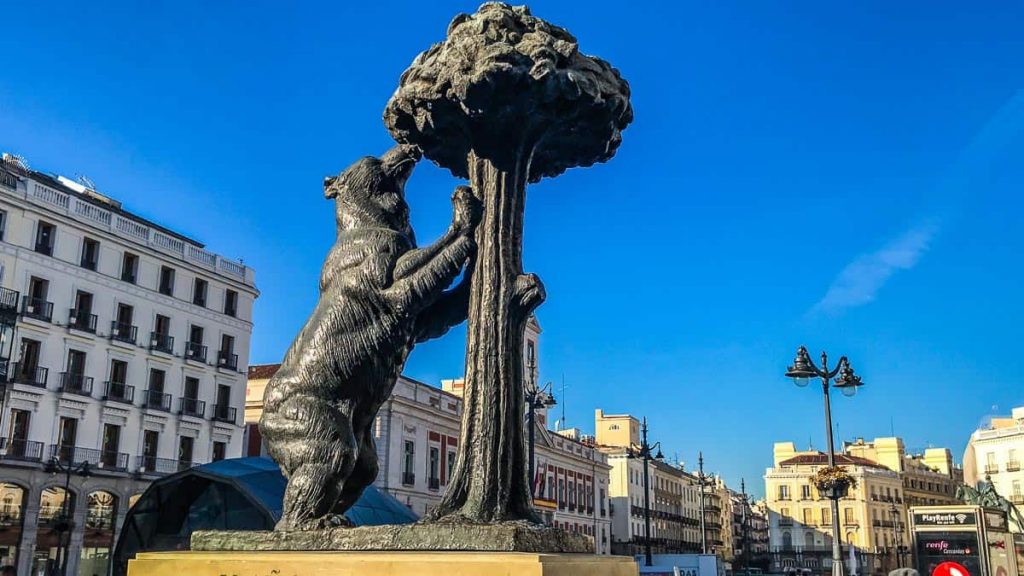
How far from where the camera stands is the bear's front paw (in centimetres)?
461

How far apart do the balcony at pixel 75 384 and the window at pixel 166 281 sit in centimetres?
507

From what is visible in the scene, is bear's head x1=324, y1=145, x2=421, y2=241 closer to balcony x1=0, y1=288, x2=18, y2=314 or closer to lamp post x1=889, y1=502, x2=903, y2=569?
balcony x1=0, y1=288, x2=18, y2=314

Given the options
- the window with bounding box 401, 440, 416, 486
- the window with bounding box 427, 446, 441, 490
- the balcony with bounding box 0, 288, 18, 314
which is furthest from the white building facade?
the window with bounding box 427, 446, 441, 490

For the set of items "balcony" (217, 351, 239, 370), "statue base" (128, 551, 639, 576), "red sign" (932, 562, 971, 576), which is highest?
"balcony" (217, 351, 239, 370)

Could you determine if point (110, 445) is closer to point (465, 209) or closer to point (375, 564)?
point (465, 209)

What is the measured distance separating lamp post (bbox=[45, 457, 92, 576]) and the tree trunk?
91.3 feet

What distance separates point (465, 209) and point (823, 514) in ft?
293

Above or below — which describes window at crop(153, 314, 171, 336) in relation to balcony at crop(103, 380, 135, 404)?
above

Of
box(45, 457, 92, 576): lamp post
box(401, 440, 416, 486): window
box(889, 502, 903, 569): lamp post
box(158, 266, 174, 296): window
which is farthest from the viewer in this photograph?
box(889, 502, 903, 569): lamp post

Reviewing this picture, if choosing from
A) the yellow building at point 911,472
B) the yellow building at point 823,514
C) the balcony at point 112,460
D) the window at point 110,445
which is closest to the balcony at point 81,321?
the window at point 110,445

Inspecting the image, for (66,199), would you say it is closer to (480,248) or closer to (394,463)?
(394,463)

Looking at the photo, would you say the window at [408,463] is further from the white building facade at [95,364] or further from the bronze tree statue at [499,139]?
the bronze tree statue at [499,139]

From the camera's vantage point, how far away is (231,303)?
40250 mm

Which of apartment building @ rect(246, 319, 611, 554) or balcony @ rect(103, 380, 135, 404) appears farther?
apartment building @ rect(246, 319, 611, 554)
